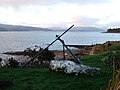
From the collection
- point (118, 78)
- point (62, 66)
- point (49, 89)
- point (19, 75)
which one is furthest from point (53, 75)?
point (118, 78)

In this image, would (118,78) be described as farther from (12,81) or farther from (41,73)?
(41,73)

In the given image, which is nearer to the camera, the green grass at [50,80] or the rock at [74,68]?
the green grass at [50,80]

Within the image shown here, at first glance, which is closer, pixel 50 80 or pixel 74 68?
pixel 50 80

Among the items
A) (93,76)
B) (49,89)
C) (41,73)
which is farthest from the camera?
(41,73)

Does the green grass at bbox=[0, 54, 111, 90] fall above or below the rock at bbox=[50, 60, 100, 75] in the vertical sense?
below

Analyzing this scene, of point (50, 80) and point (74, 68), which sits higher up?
point (74, 68)

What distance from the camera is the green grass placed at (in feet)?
36.2

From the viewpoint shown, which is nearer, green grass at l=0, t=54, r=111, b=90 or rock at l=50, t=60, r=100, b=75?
green grass at l=0, t=54, r=111, b=90

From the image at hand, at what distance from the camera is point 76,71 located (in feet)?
43.2

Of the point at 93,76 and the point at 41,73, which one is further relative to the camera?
the point at 41,73

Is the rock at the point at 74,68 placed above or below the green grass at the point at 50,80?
above

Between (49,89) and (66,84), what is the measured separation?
970 millimetres

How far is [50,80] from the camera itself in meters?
12.4

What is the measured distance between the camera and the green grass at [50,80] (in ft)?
36.2
